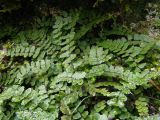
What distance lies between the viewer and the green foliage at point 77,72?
2.53m

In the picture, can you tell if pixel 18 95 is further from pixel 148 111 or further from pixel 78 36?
pixel 148 111

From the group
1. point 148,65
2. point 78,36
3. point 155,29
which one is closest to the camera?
point 148,65

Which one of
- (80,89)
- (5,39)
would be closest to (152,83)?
(80,89)

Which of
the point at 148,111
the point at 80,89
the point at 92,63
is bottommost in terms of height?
the point at 148,111

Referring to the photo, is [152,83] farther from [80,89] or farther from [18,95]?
[18,95]

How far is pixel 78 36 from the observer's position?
3.02m

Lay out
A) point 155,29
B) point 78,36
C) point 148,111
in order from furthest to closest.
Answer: point 155,29, point 78,36, point 148,111

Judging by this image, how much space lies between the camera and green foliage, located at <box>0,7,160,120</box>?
2.53 m

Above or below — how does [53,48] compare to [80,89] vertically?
above

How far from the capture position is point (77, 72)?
2625 mm

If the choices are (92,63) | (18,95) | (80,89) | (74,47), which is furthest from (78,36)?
(18,95)

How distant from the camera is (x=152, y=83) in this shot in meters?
2.67

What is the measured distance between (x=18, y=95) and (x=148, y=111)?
1023 mm

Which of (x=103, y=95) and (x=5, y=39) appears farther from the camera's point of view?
(x=5, y=39)
